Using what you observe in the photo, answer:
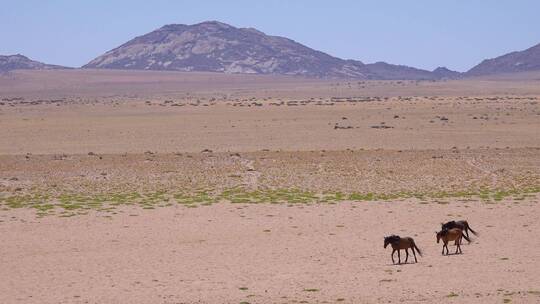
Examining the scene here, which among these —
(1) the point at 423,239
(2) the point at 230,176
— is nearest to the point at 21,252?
(1) the point at 423,239

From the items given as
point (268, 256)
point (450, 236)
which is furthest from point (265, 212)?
point (450, 236)

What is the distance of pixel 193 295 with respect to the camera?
13.8 m

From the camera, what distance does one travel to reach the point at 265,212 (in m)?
22.8

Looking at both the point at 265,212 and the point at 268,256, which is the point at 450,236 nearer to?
the point at 268,256

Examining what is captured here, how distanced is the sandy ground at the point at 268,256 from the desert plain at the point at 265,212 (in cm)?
5

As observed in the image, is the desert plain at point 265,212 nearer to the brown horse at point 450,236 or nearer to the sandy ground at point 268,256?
the sandy ground at point 268,256

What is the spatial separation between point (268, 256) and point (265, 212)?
18.9ft

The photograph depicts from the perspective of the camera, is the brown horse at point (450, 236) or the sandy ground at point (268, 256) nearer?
the sandy ground at point (268, 256)

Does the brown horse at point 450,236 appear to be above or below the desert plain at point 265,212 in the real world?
above

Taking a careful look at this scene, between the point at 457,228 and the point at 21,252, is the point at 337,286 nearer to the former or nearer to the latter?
the point at 457,228

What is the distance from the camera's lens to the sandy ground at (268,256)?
1385 cm

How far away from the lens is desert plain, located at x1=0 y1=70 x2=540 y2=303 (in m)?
14.5

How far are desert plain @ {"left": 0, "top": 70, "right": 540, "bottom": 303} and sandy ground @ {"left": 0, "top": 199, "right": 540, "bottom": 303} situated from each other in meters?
0.05

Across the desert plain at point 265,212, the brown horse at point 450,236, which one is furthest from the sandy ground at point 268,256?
the brown horse at point 450,236
